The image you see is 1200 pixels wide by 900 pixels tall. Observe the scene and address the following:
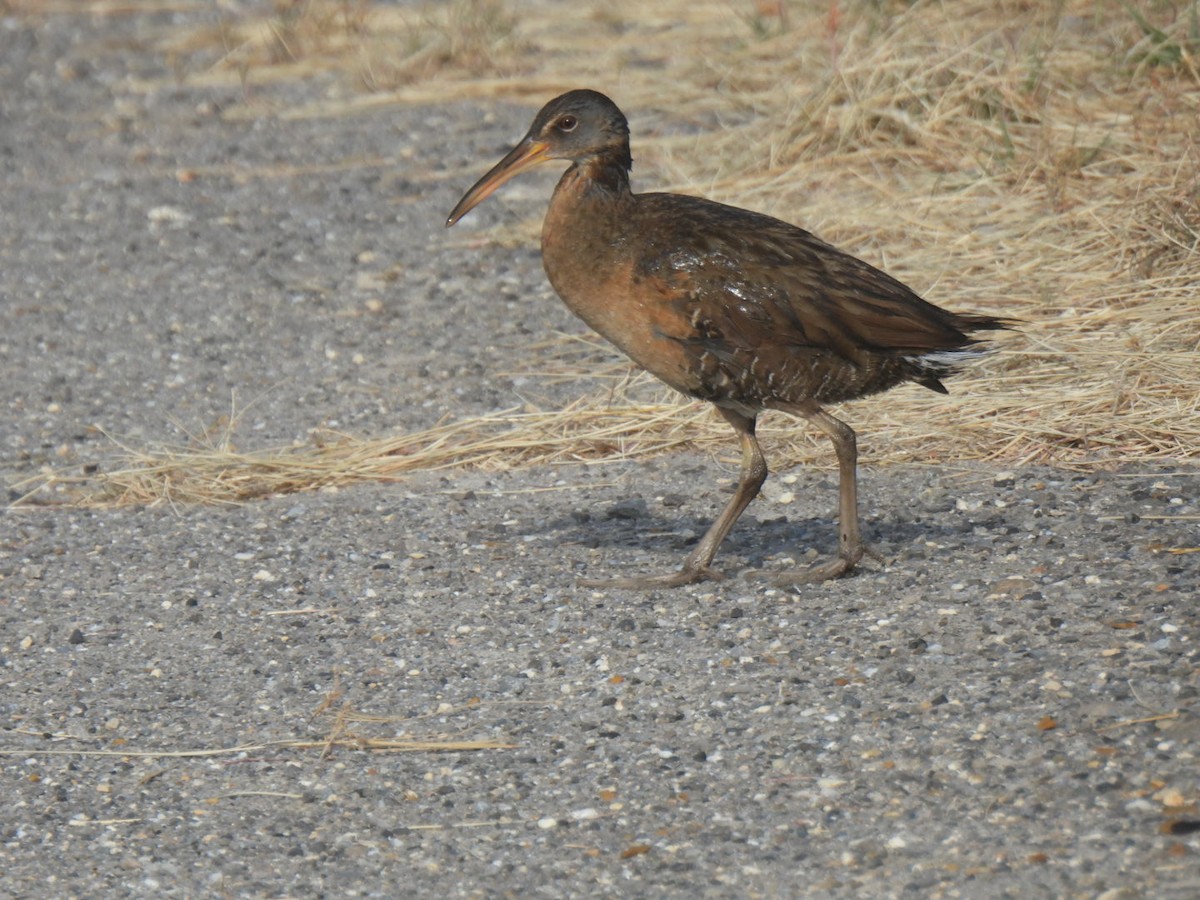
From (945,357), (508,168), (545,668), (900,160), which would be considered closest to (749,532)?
(945,357)

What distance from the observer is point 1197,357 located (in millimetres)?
6477

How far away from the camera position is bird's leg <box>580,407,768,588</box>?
5.48 metres

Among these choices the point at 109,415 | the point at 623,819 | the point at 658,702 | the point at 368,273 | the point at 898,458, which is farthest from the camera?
the point at 368,273

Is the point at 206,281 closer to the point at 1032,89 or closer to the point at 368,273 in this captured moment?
the point at 368,273

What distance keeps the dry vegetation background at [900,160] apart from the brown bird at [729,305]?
42.2 inches

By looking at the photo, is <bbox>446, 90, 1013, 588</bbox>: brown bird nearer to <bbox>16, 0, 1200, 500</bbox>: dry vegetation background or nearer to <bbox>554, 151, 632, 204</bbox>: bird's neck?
<bbox>554, 151, 632, 204</bbox>: bird's neck

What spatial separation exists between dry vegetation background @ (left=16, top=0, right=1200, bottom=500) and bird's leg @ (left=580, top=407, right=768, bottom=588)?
0.96 meters

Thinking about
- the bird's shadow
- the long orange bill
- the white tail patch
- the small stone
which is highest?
the long orange bill

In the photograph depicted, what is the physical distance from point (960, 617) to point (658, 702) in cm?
96

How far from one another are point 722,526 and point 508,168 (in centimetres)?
138

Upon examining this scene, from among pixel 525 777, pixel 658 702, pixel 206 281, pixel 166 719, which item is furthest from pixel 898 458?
pixel 206 281

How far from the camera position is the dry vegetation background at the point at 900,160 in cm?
656

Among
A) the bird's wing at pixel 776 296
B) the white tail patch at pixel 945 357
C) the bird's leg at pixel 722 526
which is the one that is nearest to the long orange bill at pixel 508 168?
the bird's wing at pixel 776 296

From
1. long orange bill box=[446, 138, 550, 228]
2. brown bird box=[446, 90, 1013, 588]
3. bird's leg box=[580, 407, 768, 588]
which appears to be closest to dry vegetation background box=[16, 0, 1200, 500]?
bird's leg box=[580, 407, 768, 588]
